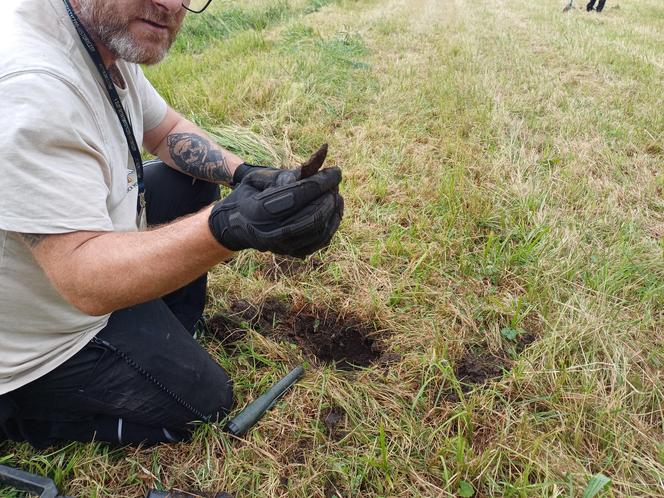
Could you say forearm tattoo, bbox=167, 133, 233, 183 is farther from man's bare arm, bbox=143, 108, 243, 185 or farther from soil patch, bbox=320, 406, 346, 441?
soil patch, bbox=320, 406, 346, 441

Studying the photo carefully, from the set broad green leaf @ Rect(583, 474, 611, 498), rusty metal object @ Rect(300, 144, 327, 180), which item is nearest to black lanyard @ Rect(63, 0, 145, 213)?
rusty metal object @ Rect(300, 144, 327, 180)

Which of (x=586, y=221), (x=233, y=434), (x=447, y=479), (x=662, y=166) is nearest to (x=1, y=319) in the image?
(x=233, y=434)

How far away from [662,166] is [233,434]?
10.8 feet

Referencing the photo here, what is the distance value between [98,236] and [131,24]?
2.29 feet

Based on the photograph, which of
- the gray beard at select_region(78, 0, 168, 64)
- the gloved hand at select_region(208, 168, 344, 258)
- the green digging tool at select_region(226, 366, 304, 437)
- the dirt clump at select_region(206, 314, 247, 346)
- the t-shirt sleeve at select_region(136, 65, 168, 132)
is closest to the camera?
the gloved hand at select_region(208, 168, 344, 258)

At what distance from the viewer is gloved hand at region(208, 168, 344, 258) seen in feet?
4.13

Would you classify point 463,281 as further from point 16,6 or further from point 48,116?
point 16,6

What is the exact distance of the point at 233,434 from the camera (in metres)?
1.65

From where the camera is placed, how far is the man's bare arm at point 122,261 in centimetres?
118

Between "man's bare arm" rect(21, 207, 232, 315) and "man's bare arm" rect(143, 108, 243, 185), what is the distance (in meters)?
0.85

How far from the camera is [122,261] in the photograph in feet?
4.01

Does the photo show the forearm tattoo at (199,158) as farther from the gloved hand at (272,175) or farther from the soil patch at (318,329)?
the soil patch at (318,329)

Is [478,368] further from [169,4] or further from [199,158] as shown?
[169,4]

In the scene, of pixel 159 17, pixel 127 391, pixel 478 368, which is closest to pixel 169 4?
pixel 159 17
